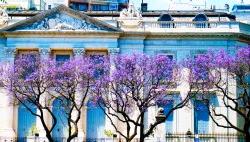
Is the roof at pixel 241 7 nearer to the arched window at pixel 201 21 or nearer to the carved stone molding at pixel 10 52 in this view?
the arched window at pixel 201 21

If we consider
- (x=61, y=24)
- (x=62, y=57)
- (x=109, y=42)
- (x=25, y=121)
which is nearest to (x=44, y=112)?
(x=25, y=121)

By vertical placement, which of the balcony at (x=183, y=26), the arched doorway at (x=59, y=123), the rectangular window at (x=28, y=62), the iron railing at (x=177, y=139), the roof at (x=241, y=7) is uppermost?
the roof at (x=241, y=7)

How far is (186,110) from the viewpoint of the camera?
202ft

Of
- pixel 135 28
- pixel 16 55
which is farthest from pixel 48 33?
pixel 135 28

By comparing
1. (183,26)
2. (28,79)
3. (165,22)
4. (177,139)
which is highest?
(165,22)

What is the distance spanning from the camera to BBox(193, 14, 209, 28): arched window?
63781 millimetres

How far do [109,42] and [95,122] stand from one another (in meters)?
7.24

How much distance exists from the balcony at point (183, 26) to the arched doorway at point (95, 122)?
784 cm

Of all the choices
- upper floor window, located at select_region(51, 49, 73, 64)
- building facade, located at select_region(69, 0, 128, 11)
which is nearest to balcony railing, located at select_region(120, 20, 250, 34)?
upper floor window, located at select_region(51, 49, 73, 64)

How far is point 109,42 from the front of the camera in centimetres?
6262

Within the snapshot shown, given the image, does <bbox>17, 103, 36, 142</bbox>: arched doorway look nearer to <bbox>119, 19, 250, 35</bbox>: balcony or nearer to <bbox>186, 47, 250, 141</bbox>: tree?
<bbox>119, 19, 250, 35</bbox>: balcony

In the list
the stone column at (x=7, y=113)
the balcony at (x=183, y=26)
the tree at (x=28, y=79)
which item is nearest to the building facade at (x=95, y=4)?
the balcony at (x=183, y=26)

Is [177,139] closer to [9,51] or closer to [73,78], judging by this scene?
[73,78]

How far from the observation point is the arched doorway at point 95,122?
61969 mm
